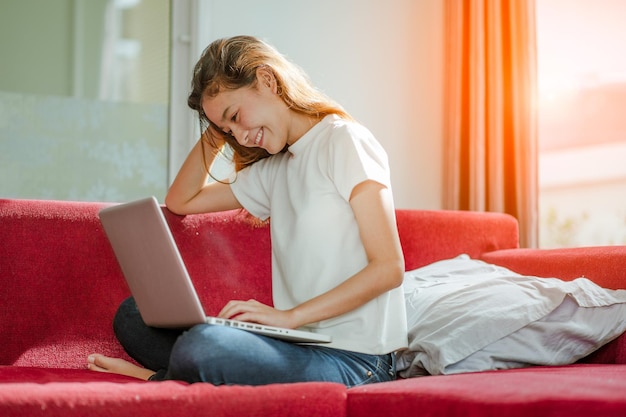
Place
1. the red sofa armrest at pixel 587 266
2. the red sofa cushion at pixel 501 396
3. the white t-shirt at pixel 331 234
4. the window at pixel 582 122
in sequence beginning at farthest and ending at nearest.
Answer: the window at pixel 582 122, the red sofa armrest at pixel 587 266, the white t-shirt at pixel 331 234, the red sofa cushion at pixel 501 396

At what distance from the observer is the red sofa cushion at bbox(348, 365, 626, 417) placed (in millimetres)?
1128

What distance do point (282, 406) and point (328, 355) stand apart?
27 cm

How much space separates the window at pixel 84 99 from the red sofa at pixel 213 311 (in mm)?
970

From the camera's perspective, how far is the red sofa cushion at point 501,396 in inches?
44.4

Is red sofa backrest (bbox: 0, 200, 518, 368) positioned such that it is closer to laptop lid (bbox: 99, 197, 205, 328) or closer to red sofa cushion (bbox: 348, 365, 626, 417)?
laptop lid (bbox: 99, 197, 205, 328)

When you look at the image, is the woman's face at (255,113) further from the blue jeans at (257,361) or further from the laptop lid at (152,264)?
the blue jeans at (257,361)

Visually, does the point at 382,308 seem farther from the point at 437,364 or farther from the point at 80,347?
the point at 80,347

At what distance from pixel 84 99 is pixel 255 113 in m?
1.42

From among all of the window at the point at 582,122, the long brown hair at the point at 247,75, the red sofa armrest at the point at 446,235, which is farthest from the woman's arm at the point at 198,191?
the window at the point at 582,122

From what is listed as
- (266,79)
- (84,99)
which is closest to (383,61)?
(84,99)

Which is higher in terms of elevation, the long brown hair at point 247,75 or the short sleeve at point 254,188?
the long brown hair at point 247,75

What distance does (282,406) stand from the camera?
1283mm

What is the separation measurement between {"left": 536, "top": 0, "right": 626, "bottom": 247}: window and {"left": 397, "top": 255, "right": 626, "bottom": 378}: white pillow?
1.53 meters

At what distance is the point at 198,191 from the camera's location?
2.02 metres
